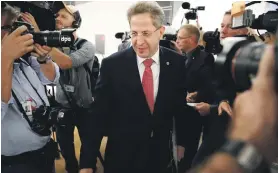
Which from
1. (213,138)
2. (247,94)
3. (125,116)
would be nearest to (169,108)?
(125,116)

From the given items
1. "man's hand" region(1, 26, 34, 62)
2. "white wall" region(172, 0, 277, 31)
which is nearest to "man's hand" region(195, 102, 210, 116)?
"man's hand" region(1, 26, 34, 62)

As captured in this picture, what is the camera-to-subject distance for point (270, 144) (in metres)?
0.40

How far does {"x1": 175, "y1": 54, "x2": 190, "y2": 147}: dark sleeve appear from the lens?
147cm

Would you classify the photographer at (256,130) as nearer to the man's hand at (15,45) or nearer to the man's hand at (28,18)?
the man's hand at (15,45)

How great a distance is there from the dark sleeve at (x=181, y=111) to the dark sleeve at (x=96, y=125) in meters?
0.37

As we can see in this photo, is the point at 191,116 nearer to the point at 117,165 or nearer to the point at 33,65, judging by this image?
the point at 117,165

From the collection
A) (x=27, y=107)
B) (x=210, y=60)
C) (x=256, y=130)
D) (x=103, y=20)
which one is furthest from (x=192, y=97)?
(x=103, y=20)

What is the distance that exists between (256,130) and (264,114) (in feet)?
0.08

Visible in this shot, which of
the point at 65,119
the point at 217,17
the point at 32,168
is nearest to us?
the point at 32,168

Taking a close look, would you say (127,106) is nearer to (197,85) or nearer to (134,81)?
(134,81)

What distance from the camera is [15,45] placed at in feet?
3.53

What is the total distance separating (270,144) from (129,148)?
101 cm

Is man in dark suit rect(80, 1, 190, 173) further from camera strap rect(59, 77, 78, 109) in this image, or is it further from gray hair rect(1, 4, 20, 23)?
camera strap rect(59, 77, 78, 109)

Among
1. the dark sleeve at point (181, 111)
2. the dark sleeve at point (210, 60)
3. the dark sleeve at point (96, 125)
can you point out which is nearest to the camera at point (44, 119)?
the dark sleeve at point (96, 125)
